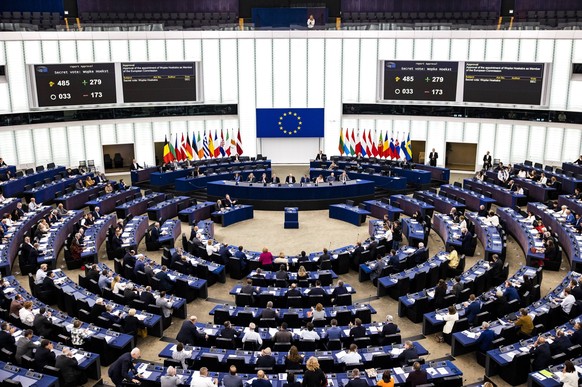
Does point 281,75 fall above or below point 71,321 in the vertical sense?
above

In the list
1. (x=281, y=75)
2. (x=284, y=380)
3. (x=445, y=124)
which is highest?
(x=281, y=75)

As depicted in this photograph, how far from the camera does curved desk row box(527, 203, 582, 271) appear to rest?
19.3 m

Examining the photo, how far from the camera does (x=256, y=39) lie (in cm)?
3666

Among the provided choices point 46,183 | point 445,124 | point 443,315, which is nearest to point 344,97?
point 445,124

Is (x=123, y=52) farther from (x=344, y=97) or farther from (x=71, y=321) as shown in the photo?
(x=71, y=321)

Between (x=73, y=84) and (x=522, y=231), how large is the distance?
26.2 m

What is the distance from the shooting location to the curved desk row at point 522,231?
20.4 meters

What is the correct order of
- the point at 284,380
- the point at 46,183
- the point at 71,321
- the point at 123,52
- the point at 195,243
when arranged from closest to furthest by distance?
1. the point at 284,380
2. the point at 71,321
3. the point at 195,243
4. the point at 46,183
5. the point at 123,52

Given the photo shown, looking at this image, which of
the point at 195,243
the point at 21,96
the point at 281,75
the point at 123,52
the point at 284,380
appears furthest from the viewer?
the point at 281,75

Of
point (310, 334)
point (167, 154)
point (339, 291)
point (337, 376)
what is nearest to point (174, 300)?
point (310, 334)

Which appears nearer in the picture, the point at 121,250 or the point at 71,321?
the point at 71,321

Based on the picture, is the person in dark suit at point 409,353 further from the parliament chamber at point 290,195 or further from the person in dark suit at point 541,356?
the person in dark suit at point 541,356

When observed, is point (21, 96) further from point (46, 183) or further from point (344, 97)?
point (344, 97)

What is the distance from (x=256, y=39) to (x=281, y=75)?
2.83 m
